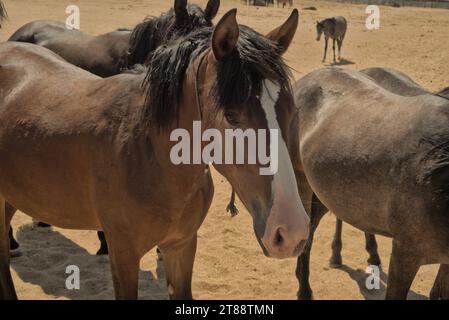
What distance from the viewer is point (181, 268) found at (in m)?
2.74

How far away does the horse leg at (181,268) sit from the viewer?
2.71 m

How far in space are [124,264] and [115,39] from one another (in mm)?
4023

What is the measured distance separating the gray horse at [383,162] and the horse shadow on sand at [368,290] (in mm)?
551

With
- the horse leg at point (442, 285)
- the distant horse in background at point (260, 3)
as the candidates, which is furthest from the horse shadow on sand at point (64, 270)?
the distant horse in background at point (260, 3)

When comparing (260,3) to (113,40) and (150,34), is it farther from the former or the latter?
(150,34)

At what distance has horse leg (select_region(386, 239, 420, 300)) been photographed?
2.91 metres

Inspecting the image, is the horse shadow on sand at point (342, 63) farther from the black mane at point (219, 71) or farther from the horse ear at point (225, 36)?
the horse ear at point (225, 36)

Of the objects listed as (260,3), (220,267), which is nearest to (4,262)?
(220,267)

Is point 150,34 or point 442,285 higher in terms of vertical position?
point 150,34

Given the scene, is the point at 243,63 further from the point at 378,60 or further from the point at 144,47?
the point at 378,60

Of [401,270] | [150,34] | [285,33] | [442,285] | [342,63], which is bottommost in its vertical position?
[342,63]

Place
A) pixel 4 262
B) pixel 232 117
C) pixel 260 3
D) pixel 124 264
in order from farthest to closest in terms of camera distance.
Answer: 1. pixel 260 3
2. pixel 4 262
3. pixel 124 264
4. pixel 232 117

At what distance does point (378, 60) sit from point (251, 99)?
1456cm

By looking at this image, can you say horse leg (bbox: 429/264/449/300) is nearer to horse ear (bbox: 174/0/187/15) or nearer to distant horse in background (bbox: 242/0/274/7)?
horse ear (bbox: 174/0/187/15)
